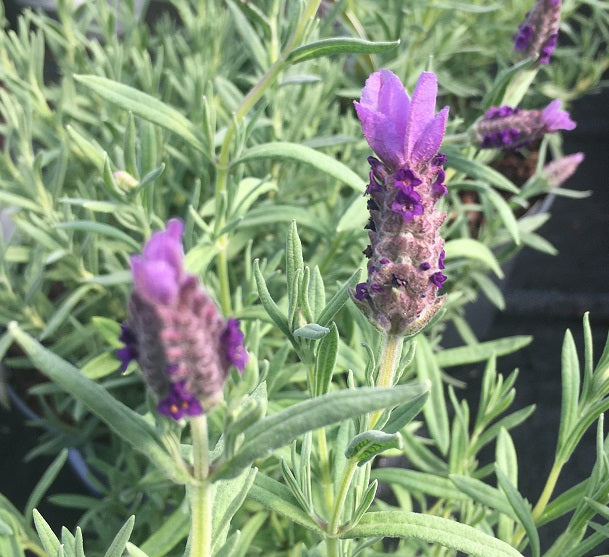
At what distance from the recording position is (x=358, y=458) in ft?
1.71

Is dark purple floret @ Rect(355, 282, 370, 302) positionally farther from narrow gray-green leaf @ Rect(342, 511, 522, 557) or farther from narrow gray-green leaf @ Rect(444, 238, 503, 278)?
narrow gray-green leaf @ Rect(444, 238, 503, 278)

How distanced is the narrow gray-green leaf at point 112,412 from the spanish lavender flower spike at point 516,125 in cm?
56

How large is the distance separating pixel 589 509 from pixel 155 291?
51cm

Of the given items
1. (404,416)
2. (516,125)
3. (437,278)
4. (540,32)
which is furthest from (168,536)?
(540,32)

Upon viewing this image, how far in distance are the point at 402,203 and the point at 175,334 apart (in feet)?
0.70

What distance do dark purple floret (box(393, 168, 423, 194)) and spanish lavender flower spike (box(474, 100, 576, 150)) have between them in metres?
0.37

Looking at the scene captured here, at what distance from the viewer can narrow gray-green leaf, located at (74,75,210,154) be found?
0.78 metres

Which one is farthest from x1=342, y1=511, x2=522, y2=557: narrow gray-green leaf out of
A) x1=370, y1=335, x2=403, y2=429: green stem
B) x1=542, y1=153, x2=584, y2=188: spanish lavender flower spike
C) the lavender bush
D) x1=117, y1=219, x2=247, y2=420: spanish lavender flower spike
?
x1=542, y1=153, x2=584, y2=188: spanish lavender flower spike

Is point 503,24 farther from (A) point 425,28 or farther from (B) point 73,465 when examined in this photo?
(B) point 73,465

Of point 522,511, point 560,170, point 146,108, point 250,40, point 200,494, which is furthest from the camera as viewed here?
point 560,170

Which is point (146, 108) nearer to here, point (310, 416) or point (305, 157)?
point (305, 157)

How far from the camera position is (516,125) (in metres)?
0.81

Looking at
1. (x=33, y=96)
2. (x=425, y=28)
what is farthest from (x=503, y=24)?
(x=33, y=96)

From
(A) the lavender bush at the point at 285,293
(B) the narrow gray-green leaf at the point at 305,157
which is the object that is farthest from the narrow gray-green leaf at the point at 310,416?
(B) the narrow gray-green leaf at the point at 305,157
